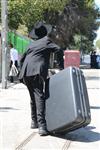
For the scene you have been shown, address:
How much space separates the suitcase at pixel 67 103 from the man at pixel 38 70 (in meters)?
0.12

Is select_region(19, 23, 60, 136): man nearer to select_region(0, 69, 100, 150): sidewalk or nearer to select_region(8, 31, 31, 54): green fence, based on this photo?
select_region(0, 69, 100, 150): sidewalk

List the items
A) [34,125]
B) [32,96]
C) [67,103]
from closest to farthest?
[67,103] < [32,96] < [34,125]

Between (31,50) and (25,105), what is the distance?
4.75 metres

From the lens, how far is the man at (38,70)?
9.57m

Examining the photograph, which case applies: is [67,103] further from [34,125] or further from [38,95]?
[34,125]

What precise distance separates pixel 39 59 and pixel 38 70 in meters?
0.21

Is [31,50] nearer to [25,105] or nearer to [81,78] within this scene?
[81,78]

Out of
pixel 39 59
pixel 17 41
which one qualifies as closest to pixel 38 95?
pixel 39 59

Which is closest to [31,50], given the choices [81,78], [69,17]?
[81,78]

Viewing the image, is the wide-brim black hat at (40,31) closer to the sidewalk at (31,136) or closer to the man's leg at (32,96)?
the man's leg at (32,96)

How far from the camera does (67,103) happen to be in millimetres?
9164

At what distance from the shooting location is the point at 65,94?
30.3 ft

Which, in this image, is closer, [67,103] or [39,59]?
[67,103]

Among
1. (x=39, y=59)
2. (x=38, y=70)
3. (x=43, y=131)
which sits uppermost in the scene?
(x=39, y=59)
